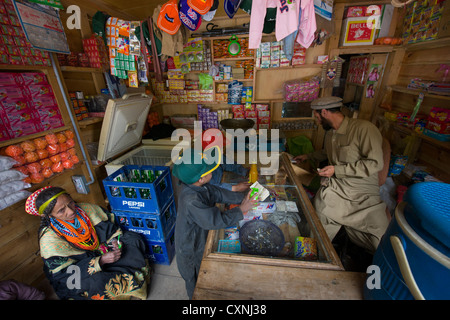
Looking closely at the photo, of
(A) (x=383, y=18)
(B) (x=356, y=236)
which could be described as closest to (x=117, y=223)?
(B) (x=356, y=236)

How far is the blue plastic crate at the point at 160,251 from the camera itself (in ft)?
7.34

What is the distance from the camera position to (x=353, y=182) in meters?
1.96

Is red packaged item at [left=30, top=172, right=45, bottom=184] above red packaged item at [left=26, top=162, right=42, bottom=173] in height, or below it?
below

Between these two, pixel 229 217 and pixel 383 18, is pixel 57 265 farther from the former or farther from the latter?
pixel 383 18

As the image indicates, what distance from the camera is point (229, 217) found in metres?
1.30

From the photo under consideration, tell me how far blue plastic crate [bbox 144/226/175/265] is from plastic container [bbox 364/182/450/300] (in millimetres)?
2069

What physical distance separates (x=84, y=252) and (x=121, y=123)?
56.2 inches

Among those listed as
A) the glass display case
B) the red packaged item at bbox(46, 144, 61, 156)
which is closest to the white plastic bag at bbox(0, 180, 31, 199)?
the red packaged item at bbox(46, 144, 61, 156)

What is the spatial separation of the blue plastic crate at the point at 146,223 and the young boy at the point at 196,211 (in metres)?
0.61

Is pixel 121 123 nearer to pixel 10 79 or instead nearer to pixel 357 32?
pixel 10 79

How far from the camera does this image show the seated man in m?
1.82

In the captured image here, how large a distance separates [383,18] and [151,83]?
4222 millimetres

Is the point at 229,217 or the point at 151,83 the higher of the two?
the point at 151,83

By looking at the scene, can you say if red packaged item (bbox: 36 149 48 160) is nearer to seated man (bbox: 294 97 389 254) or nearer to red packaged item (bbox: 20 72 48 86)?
red packaged item (bbox: 20 72 48 86)
